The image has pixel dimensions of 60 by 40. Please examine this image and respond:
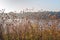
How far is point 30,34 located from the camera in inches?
506

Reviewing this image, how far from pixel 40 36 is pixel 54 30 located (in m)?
0.53

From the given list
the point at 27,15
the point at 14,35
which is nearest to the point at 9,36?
the point at 14,35

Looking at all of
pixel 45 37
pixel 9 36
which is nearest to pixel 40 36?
pixel 45 37

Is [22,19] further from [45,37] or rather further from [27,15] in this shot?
[45,37]

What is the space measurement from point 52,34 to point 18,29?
1225 millimetres

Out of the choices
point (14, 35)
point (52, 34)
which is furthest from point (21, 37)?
point (52, 34)

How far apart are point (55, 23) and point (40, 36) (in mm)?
701

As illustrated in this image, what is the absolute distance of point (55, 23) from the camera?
12.9 metres

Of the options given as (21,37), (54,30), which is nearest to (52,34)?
(54,30)

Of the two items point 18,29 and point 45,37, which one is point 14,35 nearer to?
point 18,29

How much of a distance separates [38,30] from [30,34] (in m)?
0.32

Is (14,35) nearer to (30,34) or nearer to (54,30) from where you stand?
(30,34)

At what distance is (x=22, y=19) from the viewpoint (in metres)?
13.1

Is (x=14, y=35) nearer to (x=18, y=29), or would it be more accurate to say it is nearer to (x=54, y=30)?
(x=18, y=29)
